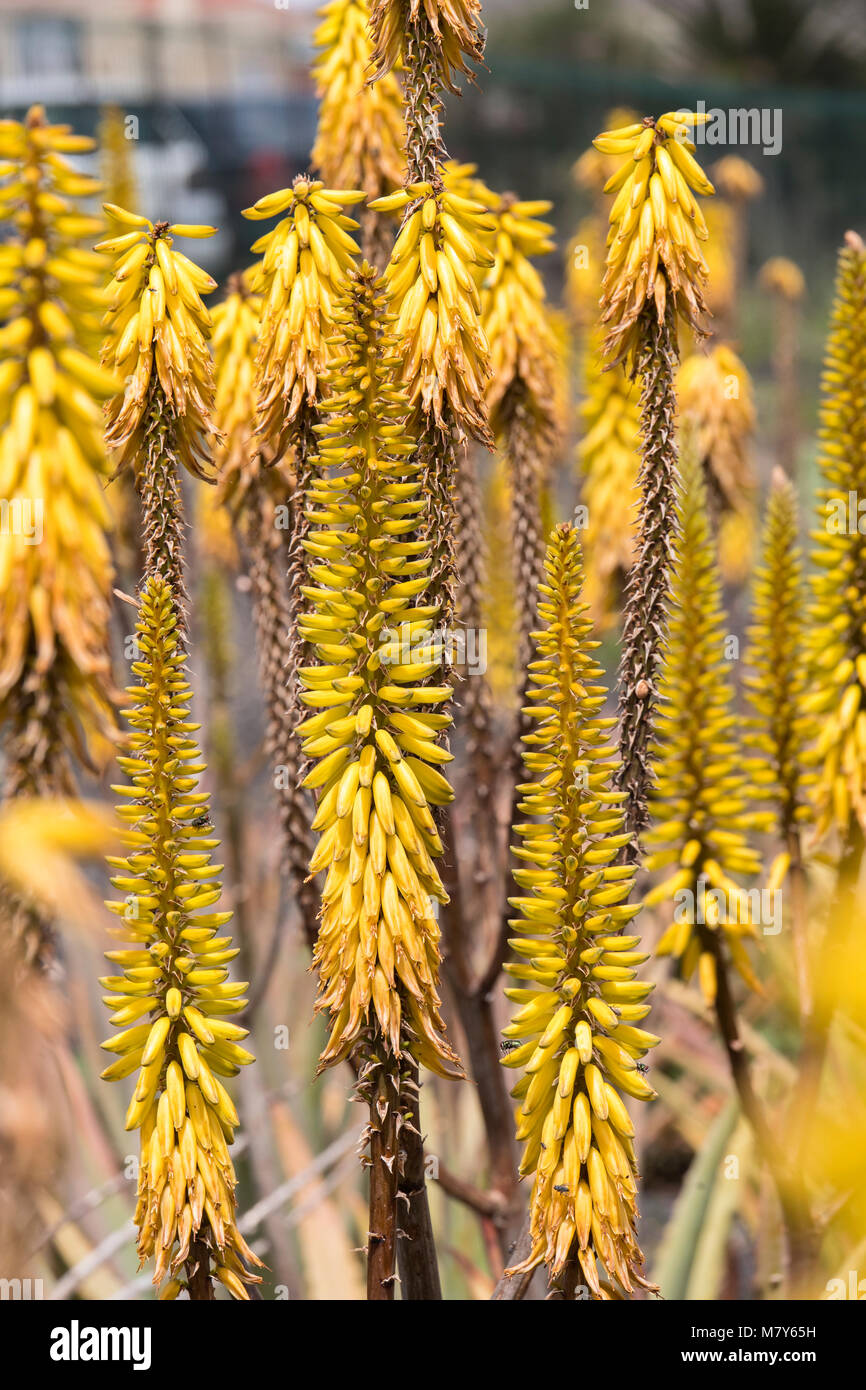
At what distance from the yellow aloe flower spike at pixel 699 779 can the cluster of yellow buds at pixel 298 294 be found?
0.86 metres

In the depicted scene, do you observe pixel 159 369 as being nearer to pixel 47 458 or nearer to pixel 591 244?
pixel 47 458

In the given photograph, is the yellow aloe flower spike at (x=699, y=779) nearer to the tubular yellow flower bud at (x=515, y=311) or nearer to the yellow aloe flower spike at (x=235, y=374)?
A: the tubular yellow flower bud at (x=515, y=311)

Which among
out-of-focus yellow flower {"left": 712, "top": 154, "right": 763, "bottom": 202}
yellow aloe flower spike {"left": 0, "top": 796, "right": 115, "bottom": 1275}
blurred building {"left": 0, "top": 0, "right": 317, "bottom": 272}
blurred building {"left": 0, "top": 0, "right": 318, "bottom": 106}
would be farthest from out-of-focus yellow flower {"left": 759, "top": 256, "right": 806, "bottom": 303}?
yellow aloe flower spike {"left": 0, "top": 796, "right": 115, "bottom": 1275}

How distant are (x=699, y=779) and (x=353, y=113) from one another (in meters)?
1.59

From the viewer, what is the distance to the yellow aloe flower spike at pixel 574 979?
1.91 metres

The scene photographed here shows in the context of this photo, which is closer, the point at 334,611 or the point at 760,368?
the point at 334,611

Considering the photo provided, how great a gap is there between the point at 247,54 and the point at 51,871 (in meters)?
11.1

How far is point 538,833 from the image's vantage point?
6.57 ft

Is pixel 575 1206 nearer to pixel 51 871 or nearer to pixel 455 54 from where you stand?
pixel 51 871

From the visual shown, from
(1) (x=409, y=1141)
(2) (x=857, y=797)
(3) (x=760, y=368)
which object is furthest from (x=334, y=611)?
(3) (x=760, y=368)

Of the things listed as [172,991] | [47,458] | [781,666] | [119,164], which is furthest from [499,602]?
[47,458]

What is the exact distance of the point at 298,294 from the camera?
2.15 m

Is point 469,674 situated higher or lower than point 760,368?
lower

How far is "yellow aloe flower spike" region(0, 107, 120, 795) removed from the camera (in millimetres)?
1652
